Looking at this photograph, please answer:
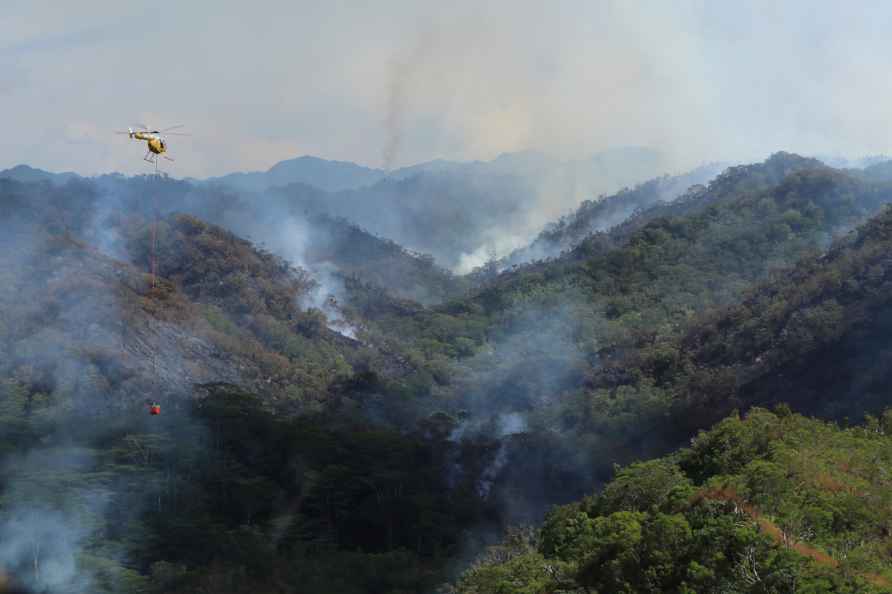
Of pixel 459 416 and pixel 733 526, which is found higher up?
pixel 459 416

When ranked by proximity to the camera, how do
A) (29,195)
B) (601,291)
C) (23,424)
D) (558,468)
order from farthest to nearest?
(29,195), (601,291), (558,468), (23,424)

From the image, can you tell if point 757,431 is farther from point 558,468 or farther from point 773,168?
point 773,168

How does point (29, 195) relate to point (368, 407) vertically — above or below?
above

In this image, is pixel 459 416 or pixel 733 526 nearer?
pixel 733 526

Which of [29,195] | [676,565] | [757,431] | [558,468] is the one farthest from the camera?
[29,195]

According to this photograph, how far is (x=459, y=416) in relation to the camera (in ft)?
170

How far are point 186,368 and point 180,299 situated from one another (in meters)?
10.0

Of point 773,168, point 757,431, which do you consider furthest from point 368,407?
point 773,168

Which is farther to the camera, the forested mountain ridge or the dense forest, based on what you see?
the dense forest

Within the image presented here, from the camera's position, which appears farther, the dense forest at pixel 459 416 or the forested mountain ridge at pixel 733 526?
the dense forest at pixel 459 416

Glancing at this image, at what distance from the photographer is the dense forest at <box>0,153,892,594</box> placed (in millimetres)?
19125

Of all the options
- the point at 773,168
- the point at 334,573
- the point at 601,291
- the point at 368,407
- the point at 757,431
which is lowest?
the point at 334,573

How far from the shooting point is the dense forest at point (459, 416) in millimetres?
19125

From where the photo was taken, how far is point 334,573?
104 ft
